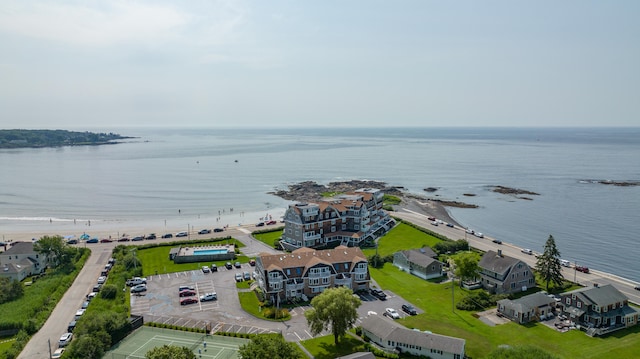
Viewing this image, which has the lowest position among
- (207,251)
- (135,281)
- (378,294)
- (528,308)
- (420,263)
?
(378,294)

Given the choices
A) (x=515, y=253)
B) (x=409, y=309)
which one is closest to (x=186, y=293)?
(x=409, y=309)

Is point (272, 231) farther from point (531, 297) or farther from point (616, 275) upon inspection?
point (616, 275)

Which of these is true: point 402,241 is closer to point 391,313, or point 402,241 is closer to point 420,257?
point 420,257

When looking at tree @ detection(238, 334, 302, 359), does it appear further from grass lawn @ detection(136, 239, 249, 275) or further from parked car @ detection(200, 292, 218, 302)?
grass lawn @ detection(136, 239, 249, 275)

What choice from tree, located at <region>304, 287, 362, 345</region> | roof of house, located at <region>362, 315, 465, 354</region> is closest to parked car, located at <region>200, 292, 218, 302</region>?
tree, located at <region>304, 287, 362, 345</region>

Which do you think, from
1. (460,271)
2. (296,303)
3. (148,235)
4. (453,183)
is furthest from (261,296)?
(453,183)

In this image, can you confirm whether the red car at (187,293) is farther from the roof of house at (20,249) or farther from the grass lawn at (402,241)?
the grass lawn at (402,241)
